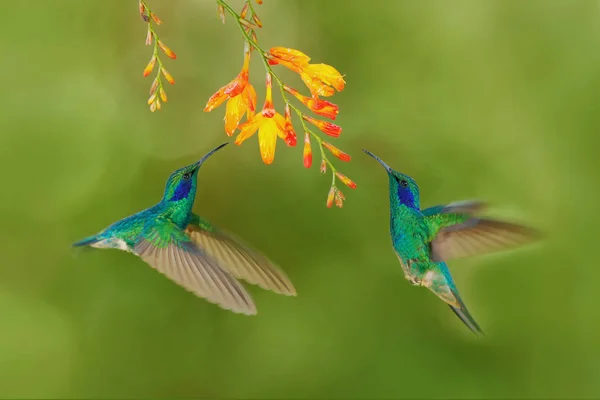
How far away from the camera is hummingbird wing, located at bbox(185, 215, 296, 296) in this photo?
4.60 feet

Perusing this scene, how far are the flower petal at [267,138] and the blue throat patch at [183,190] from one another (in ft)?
0.60

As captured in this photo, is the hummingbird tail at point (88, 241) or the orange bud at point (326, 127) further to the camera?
the hummingbird tail at point (88, 241)

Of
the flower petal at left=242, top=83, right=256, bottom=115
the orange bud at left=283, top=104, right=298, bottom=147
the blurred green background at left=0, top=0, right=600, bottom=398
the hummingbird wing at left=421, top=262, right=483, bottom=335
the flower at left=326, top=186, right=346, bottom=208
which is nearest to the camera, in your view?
the flower at left=326, top=186, right=346, bottom=208

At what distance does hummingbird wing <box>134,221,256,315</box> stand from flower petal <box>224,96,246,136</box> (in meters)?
0.28

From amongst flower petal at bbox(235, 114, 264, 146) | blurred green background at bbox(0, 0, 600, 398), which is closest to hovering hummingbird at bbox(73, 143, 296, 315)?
flower petal at bbox(235, 114, 264, 146)

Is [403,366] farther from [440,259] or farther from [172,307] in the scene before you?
[440,259]

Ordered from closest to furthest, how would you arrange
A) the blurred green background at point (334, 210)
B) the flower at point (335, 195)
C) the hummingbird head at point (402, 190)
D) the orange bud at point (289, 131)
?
the flower at point (335, 195)
the orange bud at point (289, 131)
the hummingbird head at point (402, 190)
the blurred green background at point (334, 210)

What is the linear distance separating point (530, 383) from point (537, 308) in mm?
469

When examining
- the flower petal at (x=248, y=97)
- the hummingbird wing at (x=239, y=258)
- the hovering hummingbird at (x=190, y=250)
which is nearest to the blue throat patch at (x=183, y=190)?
the hovering hummingbird at (x=190, y=250)

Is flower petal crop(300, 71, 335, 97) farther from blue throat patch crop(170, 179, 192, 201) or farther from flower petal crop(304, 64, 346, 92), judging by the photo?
blue throat patch crop(170, 179, 192, 201)

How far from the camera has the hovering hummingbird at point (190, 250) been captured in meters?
1.32

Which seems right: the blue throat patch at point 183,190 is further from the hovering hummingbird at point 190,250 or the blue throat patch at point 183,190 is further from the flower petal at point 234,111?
the flower petal at point 234,111

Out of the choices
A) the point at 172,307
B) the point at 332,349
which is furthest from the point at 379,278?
the point at 172,307

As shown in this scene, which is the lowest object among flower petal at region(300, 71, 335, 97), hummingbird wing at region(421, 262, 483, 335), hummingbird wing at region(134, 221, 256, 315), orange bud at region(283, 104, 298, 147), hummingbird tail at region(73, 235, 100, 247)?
hummingbird wing at region(134, 221, 256, 315)
